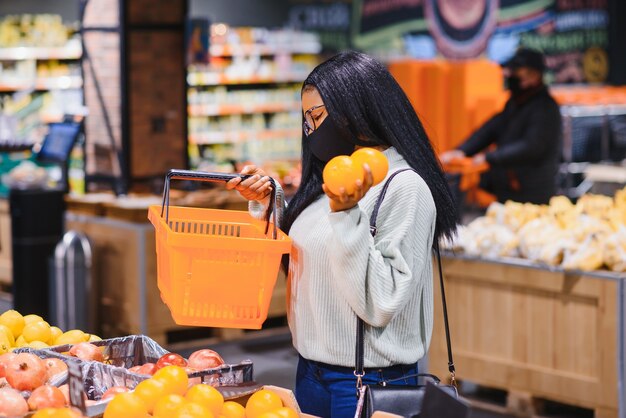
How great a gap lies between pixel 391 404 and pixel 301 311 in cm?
40

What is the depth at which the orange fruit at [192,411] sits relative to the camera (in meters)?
2.39

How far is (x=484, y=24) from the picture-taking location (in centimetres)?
1438

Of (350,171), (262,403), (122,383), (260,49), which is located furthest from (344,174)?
(260,49)

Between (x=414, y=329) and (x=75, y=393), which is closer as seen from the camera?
(x=75, y=393)

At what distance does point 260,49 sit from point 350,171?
12.0 metres

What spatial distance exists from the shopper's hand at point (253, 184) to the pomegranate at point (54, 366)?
0.66 metres

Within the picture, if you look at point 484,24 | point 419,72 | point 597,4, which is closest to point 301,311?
point 419,72

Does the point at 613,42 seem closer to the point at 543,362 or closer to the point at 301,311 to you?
the point at 543,362

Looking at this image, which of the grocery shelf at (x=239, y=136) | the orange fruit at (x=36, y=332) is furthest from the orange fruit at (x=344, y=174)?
the grocery shelf at (x=239, y=136)

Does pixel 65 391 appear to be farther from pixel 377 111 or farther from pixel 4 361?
pixel 377 111

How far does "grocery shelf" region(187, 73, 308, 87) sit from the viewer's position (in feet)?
44.5

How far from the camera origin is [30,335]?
324 cm

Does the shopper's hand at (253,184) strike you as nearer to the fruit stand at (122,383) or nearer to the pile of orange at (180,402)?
the fruit stand at (122,383)

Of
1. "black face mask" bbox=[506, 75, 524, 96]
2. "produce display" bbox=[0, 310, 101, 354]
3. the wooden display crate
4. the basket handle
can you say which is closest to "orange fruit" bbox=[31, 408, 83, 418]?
the basket handle
